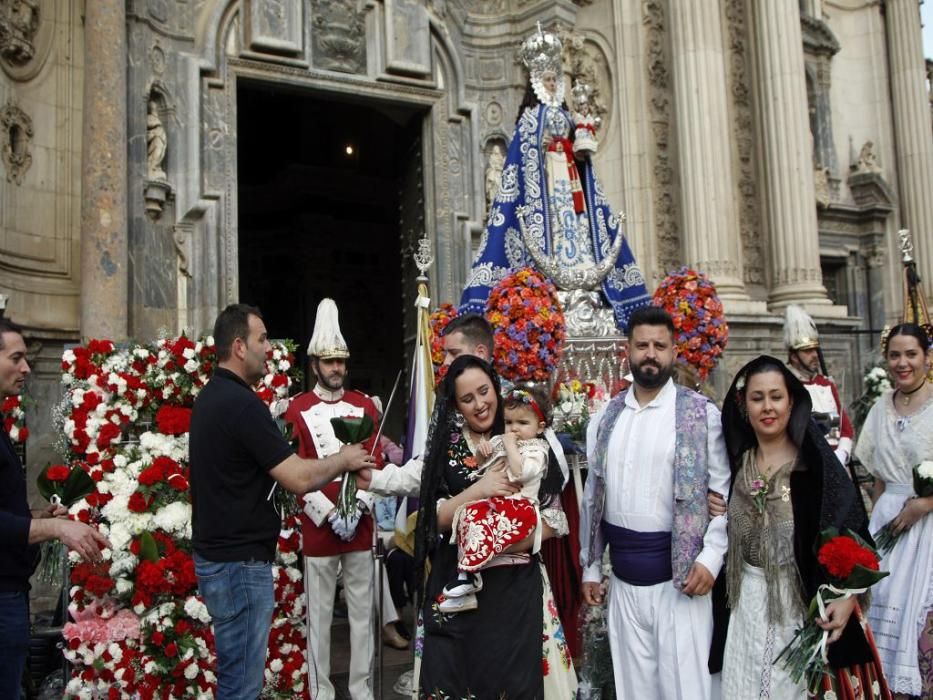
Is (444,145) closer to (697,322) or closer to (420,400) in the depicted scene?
(697,322)

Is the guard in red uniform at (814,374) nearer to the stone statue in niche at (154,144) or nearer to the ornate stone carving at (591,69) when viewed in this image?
the ornate stone carving at (591,69)

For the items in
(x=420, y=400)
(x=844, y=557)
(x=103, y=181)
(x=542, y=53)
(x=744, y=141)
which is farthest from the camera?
(x=744, y=141)

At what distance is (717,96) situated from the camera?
1173 cm

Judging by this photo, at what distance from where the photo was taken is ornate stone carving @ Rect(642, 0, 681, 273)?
1213 cm

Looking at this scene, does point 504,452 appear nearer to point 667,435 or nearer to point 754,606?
point 667,435

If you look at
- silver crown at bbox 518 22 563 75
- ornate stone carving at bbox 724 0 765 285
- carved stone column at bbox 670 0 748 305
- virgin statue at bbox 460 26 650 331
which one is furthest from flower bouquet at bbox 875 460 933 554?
ornate stone carving at bbox 724 0 765 285

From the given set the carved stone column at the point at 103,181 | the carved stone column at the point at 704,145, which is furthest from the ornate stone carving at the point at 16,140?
the carved stone column at the point at 704,145

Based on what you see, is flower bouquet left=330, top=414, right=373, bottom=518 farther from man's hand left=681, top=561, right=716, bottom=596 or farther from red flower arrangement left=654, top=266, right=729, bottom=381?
red flower arrangement left=654, top=266, right=729, bottom=381

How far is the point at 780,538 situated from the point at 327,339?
3.11 m

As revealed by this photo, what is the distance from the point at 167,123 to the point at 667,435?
7559mm

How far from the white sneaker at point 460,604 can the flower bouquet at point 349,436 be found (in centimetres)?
70

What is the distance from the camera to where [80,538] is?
3064 mm

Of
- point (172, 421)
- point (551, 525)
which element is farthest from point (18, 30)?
point (551, 525)

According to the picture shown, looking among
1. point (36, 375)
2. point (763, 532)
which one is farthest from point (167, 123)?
point (763, 532)
